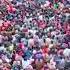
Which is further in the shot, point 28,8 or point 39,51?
point 28,8

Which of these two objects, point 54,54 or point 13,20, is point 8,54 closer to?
point 54,54

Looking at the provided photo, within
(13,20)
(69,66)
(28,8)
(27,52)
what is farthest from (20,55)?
(28,8)

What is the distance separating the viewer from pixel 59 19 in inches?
493

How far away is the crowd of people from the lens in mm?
9922

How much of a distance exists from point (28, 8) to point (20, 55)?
3539 millimetres

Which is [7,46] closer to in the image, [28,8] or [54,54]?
[54,54]

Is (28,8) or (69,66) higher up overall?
(28,8)

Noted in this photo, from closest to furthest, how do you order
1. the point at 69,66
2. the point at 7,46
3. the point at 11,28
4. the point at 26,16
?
the point at 69,66
the point at 7,46
the point at 11,28
the point at 26,16

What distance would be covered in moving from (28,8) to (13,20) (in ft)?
3.72

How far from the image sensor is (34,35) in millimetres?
11211

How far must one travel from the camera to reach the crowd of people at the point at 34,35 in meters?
9.92

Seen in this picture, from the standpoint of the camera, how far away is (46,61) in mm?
9945

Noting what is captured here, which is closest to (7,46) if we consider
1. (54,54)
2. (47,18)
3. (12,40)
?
(12,40)

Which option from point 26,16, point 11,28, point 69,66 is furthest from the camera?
point 26,16
